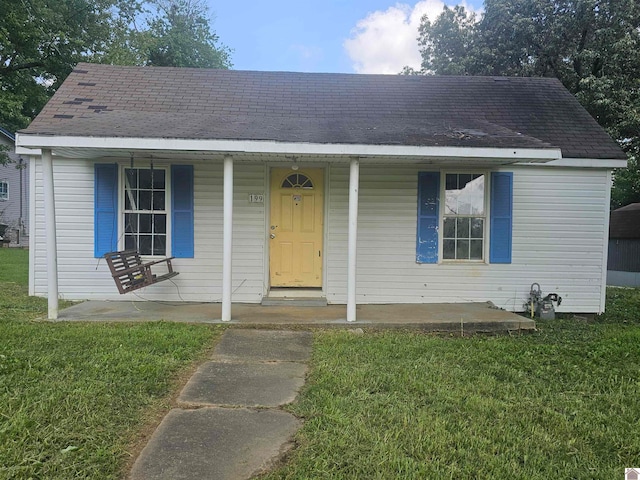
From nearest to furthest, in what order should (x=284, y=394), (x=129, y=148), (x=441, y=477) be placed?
(x=441, y=477) < (x=284, y=394) < (x=129, y=148)

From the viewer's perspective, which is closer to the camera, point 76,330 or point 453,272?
point 76,330

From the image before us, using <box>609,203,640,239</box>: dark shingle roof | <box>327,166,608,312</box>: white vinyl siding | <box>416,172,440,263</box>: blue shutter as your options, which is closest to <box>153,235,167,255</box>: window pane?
<box>327,166,608,312</box>: white vinyl siding

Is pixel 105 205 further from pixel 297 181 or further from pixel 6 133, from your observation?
pixel 6 133

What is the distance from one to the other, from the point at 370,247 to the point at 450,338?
2.16 meters

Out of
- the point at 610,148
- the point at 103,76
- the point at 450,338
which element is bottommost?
the point at 450,338

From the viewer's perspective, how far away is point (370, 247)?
6.83 meters

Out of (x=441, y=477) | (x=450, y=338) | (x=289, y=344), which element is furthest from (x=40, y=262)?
(x=441, y=477)

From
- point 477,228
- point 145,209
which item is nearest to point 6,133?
point 145,209

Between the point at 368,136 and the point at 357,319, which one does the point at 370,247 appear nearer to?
the point at 357,319

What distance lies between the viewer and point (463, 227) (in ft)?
22.5

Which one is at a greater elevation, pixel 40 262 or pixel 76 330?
pixel 40 262

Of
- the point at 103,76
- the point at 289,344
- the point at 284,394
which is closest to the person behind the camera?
the point at 284,394

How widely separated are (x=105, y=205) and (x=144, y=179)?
702mm

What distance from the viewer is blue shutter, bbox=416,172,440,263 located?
675 centimetres
